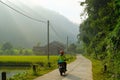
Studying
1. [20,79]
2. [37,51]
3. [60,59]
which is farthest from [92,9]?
[37,51]

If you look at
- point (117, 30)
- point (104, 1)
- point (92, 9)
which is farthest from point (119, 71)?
point (92, 9)

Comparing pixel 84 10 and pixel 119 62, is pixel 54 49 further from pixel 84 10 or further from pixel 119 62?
pixel 119 62

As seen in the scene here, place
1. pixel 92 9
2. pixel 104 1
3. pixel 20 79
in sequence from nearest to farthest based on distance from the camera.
A: pixel 20 79, pixel 104 1, pixel 92 9

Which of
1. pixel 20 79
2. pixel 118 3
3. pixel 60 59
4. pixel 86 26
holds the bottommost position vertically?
pixel 20 79

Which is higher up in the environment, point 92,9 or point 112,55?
point 92,9

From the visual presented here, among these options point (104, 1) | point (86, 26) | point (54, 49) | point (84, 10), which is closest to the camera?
point (104, 1)

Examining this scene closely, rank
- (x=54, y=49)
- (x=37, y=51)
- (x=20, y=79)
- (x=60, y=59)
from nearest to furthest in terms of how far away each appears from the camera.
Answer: (x=20, y=79) < (x=60, y=59) < (x=54, y=49) < (x=37, y=51)

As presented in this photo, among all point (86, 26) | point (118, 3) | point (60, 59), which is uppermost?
point (86, 26)

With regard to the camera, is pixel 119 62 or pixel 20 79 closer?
pixel 119 62

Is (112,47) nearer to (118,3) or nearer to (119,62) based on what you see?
(119,62)

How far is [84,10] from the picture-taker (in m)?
46.3

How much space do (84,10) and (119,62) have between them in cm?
3376

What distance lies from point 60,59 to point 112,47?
7809mm

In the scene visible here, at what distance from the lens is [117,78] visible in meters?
13.8
